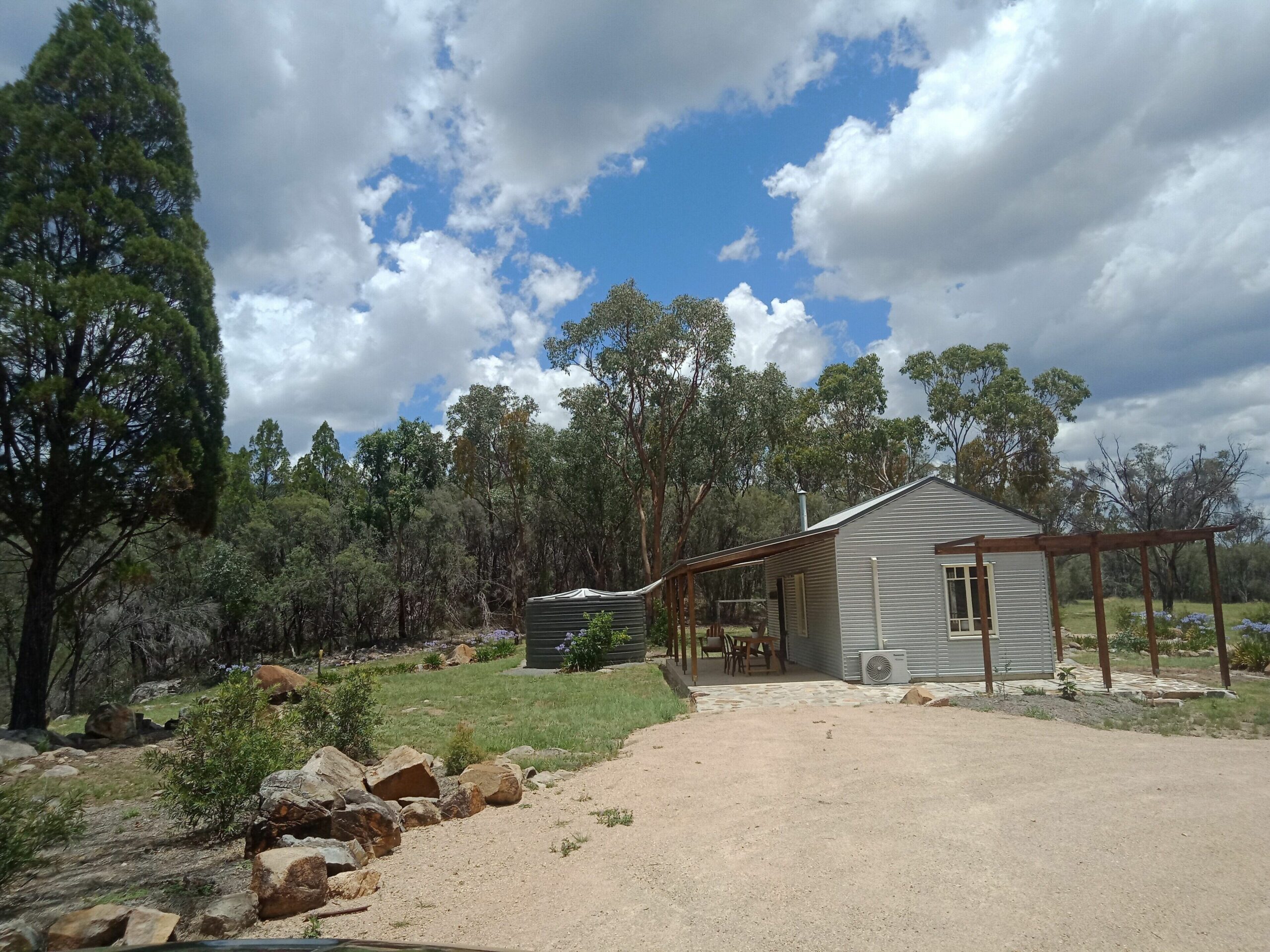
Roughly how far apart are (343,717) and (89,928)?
435cm

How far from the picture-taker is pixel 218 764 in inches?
231

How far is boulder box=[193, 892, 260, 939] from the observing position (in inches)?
161

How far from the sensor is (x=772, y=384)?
95.8ft

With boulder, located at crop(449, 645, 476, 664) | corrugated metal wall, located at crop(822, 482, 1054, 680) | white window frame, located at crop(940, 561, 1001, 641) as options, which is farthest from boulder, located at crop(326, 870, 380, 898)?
boulder, located at crop(449, 645, 476, 664)

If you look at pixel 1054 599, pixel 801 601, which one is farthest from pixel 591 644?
pixel 1054 599

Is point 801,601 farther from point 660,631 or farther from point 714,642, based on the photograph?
point 660,631

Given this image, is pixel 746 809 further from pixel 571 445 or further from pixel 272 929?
pixel 571 445

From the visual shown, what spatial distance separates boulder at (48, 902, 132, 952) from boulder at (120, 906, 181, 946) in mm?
51

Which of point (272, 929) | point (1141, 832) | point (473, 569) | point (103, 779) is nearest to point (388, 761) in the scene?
point (272, 929)

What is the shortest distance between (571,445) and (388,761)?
2536 centimetres

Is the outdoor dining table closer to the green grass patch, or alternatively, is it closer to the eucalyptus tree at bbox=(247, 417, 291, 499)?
the green grass patch

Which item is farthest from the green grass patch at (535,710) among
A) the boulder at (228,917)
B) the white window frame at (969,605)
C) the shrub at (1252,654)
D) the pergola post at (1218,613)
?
the shrub at (1252,654)

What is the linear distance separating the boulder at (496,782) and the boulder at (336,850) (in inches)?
54.8

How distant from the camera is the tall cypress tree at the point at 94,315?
38.2 ft
